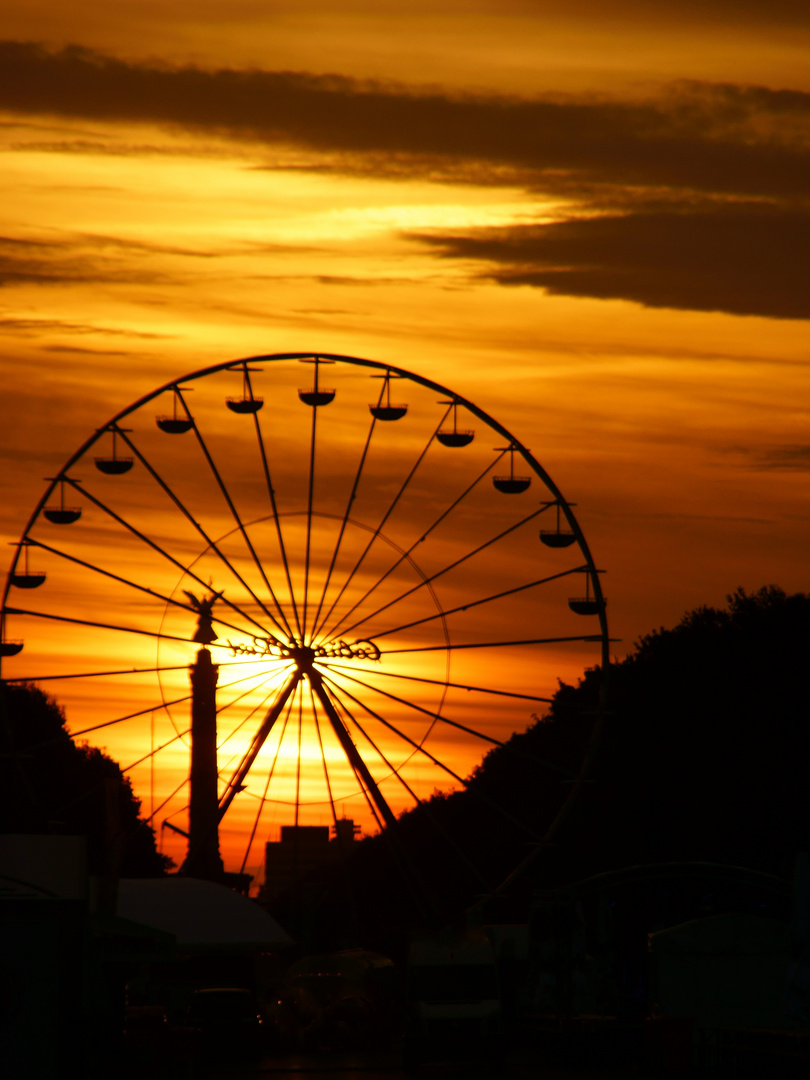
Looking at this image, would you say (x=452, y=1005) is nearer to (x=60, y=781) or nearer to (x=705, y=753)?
(x=705, y=753)

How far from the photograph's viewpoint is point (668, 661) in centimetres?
6906

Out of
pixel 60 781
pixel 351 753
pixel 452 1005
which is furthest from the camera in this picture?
pixel 60 781

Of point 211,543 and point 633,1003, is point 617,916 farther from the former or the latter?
point 211,543

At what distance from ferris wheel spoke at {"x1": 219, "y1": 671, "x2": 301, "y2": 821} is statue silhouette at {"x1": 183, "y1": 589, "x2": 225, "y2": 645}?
7.73 ft

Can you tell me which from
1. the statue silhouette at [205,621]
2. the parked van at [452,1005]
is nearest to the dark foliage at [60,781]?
the statue silhouette at [205,621]

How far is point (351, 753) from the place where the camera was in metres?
48.6

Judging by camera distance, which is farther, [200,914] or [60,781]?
[60,781]

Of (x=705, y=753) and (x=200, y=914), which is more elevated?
(x=705, y=753)

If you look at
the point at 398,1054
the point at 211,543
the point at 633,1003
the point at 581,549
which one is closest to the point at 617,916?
the point at 633,1003

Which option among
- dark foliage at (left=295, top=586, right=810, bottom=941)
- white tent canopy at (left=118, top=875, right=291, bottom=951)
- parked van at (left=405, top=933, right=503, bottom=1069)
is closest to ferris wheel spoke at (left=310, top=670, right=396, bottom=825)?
white tent canopy at (left=118, top=875, right=291, bottom=951)

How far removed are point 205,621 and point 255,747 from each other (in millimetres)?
5575


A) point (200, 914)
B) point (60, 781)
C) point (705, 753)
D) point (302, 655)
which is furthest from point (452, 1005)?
point (60, 781)

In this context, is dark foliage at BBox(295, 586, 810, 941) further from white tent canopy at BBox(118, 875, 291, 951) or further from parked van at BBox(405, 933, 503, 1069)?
parked van at BBox(405, 933, 503, 1069)

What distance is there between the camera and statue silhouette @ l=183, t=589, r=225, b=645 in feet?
149
